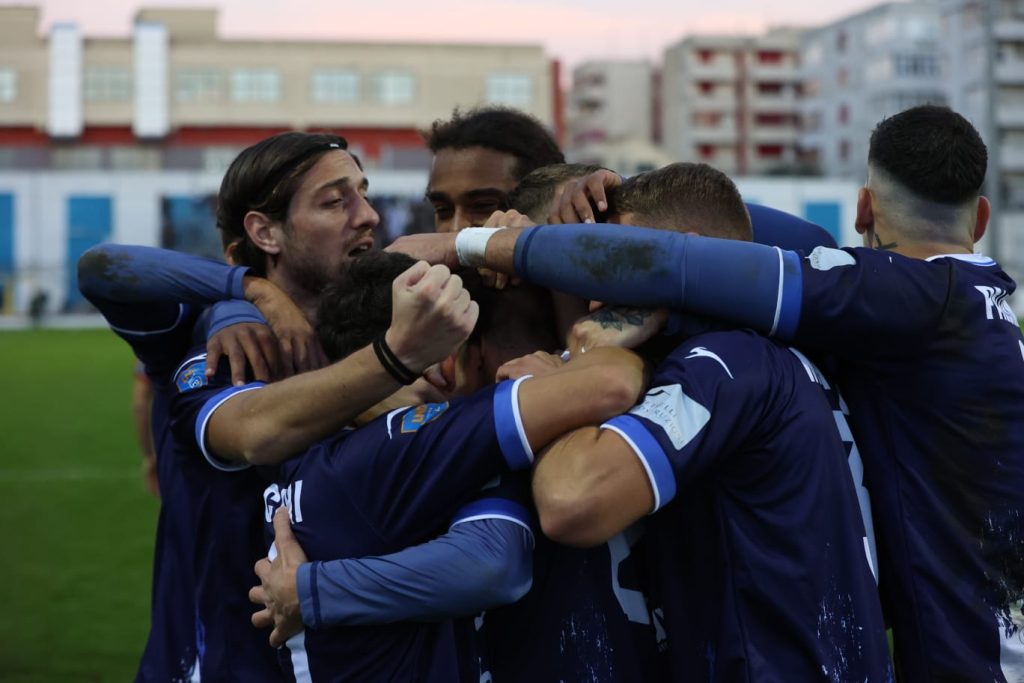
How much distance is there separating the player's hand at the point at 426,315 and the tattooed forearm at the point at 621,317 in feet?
0.92

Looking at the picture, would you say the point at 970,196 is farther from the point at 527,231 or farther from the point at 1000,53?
the point at 1000,53

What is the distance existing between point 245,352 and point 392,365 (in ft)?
2.37

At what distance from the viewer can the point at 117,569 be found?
8.87 metres

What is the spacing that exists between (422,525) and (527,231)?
662 millimetres

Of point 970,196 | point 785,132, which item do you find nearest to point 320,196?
point 970,196

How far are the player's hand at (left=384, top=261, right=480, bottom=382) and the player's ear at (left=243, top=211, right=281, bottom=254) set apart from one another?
49.2 inches

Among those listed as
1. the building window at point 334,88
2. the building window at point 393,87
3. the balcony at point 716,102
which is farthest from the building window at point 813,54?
the building window at point 334,88

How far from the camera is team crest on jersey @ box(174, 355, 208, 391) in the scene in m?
3.20

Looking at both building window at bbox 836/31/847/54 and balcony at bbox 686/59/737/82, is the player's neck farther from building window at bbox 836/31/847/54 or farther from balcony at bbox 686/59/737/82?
balcony at bbox 686/59/737/82

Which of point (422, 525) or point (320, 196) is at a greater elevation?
point (320, 196)

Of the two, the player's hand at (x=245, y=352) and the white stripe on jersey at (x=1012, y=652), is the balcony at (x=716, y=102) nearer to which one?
the player's hand at (x=245, y=352)

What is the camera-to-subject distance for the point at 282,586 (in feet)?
8.71

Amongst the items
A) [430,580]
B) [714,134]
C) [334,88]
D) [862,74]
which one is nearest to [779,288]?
[430,580]

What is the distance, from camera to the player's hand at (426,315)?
255 cm
